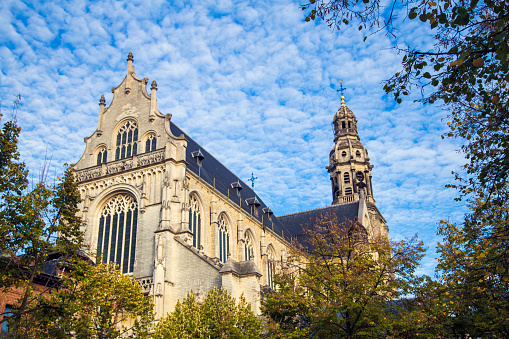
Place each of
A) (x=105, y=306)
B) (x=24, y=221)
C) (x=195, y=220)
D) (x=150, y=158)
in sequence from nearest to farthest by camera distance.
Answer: (x=24, y=221)
(x=105, y=306)
(x=150, y=158)
(x=195, y=220)

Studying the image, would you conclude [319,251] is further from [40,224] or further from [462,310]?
[40,224]

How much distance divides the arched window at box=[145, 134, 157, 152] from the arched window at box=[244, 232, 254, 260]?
11.9m

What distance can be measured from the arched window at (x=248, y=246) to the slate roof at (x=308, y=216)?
13.3 m

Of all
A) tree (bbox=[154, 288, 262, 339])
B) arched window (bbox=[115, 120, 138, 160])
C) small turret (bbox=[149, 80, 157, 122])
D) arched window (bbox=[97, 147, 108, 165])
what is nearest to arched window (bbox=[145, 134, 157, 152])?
arched window (bbox=[115, 120, 138, 160])

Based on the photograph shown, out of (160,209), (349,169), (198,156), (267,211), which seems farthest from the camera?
(349,169)

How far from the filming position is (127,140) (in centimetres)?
3180

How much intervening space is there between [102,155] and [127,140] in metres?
Answer: 2.11

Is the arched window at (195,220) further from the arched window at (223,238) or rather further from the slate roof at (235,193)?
the arched window at (223,238)

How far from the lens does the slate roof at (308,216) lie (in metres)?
51.8

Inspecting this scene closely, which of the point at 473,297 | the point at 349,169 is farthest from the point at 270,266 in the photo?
the point at 473,297

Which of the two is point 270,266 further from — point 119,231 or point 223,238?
point 119,231

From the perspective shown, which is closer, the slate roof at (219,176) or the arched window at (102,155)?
the arched window at (102,155)

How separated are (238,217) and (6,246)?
23.8 metres

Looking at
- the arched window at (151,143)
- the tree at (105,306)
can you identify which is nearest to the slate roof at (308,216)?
the arched window at (151,143)
